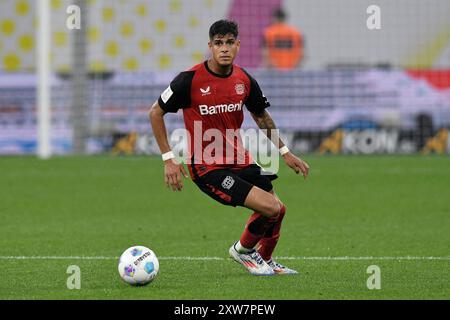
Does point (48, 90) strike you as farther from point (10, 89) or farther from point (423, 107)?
point (423, 107)

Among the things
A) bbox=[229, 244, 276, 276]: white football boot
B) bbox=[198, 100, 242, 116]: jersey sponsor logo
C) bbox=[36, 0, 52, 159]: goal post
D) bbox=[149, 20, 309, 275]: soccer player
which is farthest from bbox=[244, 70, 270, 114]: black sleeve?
bbox=[36, 0, 52, 159]: goal post

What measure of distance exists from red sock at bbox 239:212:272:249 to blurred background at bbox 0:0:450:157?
1207 cm

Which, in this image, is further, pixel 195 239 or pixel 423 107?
pixel 423 107

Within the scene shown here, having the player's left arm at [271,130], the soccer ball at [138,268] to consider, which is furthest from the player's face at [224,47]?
the soccer ball at [138,268]

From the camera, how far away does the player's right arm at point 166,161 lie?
823 cm

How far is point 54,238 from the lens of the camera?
11.2 meters

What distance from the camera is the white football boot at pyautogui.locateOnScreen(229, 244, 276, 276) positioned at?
339 inches

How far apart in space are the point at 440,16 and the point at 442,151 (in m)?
3.11

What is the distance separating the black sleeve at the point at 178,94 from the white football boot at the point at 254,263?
4.29 ft

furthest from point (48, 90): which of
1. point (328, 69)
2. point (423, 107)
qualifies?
point (423, 107)

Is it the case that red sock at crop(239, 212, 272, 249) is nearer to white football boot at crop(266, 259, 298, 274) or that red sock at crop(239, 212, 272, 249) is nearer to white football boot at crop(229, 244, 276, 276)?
white football boot at crop(229, 244, 276, 276)

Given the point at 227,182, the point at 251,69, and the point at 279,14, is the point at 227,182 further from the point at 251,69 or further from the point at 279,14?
the point at 279,14

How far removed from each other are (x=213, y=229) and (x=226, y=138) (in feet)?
11.3

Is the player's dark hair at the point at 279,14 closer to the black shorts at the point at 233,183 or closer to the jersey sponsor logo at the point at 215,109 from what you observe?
the black shorts at the point at 233,183
